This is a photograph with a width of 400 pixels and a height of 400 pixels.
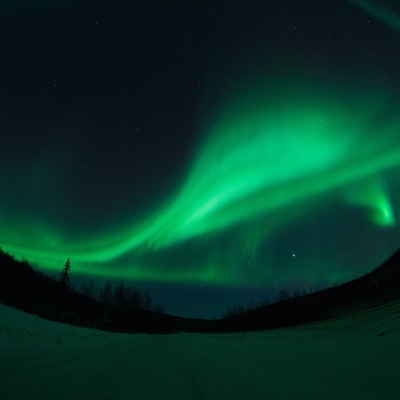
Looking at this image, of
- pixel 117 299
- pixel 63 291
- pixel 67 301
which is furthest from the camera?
pixel 117 299

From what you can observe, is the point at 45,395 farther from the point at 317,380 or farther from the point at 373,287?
the point at 373,287

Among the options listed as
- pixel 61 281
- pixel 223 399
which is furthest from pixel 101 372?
pixel 61 281

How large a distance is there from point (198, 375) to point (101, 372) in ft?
5.53

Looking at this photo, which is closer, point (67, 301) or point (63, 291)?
point (63, 291)

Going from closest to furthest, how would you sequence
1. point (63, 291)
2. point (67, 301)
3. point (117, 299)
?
1. point (63, 291)
2. point (67, 301)
3. point (117, 299)

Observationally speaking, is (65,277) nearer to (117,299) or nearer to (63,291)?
(63,291)

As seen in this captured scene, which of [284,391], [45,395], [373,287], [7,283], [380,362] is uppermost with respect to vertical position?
[373,287]

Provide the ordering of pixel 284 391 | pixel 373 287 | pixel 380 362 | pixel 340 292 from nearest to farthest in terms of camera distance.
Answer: pixel 284 391 → pixel 380 362 → pixel 373 287 → pixel 340 292

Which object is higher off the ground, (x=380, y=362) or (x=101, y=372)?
(x=380, y=362)

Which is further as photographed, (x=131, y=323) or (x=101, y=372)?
(x=131, y=323)

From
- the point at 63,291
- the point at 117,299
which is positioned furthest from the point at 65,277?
the point at 117,299

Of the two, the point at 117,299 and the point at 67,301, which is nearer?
the point at 67,301

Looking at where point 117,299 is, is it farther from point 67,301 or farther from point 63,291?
point 63,291

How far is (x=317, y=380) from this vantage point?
4754 mm
